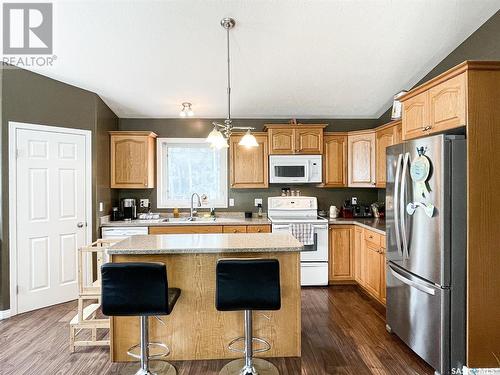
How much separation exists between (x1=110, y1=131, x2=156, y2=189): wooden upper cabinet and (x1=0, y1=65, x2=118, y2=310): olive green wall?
0.12m

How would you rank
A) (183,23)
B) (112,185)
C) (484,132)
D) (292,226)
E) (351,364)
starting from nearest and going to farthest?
(484,132) → (351,364) → (183,23) → (292,226) → (112,185)

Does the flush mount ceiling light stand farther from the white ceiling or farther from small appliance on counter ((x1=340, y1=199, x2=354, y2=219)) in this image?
small appliance on counter ((x1=340, y1=199, x2=354, y2=219))

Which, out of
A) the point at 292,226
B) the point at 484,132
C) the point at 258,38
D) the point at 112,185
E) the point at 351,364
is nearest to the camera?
the point at 484,132

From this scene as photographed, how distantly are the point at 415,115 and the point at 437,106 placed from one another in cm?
30

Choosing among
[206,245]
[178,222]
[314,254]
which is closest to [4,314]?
[178,222]

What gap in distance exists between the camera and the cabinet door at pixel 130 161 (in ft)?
14.0

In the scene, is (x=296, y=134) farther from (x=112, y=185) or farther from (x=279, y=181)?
(x=112, y=185)

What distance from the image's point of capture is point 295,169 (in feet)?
14.4

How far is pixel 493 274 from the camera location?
2.05 meters

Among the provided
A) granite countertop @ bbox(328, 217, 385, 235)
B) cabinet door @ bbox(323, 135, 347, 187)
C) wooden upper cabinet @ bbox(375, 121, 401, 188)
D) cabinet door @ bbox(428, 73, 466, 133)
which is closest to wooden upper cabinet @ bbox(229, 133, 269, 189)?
cabinet door @ bbox(323, 135, 347, 187)

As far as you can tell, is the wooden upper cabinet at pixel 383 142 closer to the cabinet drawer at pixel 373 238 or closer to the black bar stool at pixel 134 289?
the cabinet drawer at pixel 373 238

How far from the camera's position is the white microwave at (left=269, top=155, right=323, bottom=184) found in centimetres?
436

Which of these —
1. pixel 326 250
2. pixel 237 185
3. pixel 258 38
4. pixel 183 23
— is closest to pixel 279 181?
pixel 237 185

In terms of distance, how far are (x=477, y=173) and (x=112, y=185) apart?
418 cm
